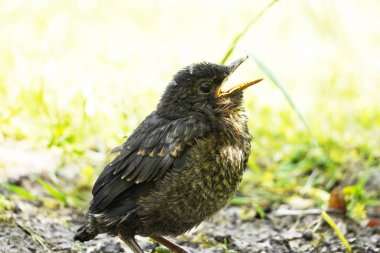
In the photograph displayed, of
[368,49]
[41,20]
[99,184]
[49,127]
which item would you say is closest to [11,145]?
[49,127]

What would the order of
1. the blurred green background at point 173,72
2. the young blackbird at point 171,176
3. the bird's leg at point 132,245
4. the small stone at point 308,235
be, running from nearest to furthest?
the young blackbird at point 171,176
the bird's leg at point 132,245
the small stone at point 308,235
the blurred green background at point 173,72

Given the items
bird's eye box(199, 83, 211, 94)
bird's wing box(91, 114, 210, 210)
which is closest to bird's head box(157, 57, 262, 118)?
bird's eye box(199, 83, 211, 94)

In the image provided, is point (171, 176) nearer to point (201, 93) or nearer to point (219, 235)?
point (201, 93)

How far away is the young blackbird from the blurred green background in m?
0.50

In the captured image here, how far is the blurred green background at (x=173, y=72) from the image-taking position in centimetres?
504

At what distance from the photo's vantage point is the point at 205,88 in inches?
146

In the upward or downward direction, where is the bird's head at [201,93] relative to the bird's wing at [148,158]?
upward

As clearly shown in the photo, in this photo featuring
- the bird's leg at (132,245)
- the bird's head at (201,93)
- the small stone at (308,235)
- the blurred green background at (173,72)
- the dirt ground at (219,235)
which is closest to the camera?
the bird's leg at (132,245)

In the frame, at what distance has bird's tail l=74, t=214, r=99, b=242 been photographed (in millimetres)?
3529

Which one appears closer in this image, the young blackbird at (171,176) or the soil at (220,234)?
the young blackbird at (171,176)

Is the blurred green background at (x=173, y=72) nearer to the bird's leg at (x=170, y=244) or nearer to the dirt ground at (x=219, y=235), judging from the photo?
the dirt ground at (x=219, y=235)

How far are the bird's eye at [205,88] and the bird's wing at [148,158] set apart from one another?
204 millimetres

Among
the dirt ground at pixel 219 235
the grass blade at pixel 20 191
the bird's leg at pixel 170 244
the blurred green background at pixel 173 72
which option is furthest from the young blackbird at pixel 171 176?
the grass blade at pixel 20 191

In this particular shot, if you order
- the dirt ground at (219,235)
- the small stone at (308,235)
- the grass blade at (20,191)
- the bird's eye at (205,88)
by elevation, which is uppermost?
the grass blade at (20,191)
